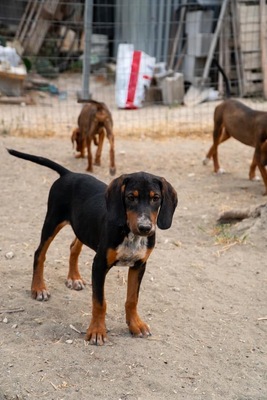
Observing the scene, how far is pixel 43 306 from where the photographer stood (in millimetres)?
4930

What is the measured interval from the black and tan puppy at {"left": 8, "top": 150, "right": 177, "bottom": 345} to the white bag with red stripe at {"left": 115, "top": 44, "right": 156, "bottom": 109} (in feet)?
32.0

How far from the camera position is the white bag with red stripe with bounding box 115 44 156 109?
48.2ft

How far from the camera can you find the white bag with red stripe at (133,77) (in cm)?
1470

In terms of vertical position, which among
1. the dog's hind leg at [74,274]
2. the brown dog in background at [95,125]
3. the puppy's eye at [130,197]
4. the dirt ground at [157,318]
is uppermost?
the puppy's eye at [130,197]

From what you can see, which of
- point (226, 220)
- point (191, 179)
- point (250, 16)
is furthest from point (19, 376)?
point (250, 16)

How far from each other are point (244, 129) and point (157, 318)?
4.70 m

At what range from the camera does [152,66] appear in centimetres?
1505

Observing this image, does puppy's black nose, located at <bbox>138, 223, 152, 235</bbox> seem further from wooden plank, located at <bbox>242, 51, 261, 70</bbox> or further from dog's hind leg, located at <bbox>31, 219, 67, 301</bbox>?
wooden plank, located at <bbox>242, 51, 261, 70</bbox>

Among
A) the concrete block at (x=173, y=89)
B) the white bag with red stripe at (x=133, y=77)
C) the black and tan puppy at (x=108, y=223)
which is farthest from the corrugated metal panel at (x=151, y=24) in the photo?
the black and tan puppy at (x=108, y=223)

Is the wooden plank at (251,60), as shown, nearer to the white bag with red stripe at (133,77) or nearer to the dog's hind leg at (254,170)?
the white bag with red stripe at (133,77)

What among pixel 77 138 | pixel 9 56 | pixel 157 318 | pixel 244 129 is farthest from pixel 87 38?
pixel 157 318

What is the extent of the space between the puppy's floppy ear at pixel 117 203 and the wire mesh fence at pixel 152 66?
8.22 m

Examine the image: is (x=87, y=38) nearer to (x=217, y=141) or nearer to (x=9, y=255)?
(x=217, y=141)

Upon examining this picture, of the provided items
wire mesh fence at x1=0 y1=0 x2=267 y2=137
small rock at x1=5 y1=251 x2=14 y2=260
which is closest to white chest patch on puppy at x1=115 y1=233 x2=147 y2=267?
small rock at x1=5 y1=251 x2=14 y2=260
